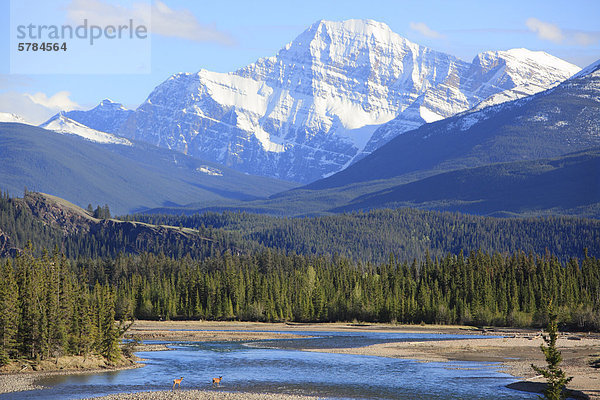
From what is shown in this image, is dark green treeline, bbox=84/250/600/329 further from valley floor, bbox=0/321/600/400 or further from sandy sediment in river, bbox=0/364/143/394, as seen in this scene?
sandy sediment in river, bbox=0/364/143/394

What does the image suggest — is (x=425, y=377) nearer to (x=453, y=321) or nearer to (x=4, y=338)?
(x=4, y=338)

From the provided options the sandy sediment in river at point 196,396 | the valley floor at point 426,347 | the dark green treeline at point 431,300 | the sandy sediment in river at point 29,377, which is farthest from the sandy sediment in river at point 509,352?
the sandy sediment in river at point 29,377

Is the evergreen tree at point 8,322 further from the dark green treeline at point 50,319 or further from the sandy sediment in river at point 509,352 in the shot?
the sandy sediment in river at point 509,352

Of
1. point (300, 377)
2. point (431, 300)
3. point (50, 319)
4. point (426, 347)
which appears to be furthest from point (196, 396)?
point (431, 300)

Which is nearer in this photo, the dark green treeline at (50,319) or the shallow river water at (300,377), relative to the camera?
the shallow river water at (300,377)

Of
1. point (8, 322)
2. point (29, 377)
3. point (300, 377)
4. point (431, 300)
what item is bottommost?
point (300, 377)

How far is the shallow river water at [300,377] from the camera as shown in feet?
261

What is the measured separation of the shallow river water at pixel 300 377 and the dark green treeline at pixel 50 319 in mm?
5709

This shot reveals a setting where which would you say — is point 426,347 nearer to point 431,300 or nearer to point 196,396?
point 196,396

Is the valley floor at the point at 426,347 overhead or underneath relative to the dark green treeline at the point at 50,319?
underneath

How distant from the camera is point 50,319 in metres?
91.6

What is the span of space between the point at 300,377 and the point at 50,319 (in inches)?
1078

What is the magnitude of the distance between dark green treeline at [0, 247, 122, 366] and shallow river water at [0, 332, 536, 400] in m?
5.71

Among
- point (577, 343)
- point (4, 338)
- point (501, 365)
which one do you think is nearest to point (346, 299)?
point (577, 343)
